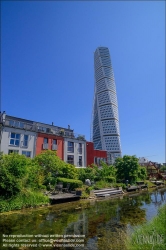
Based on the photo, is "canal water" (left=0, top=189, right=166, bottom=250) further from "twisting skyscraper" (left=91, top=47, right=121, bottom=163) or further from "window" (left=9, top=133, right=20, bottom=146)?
"twisting skyscraper" (left=91, top=47, right=121, bottom=163)

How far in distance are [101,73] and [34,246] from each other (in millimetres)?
144543

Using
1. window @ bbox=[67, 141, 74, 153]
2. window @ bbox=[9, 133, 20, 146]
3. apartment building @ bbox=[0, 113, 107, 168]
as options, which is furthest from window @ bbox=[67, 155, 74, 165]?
window @ bbox=[9, 133, 20, 146]

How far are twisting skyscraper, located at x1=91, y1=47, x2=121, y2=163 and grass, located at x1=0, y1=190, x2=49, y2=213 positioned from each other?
90.6 m

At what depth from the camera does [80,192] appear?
17.7 m

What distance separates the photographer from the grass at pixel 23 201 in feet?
37.4

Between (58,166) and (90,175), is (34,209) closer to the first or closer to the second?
(58,166)

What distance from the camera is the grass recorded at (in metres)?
11.4

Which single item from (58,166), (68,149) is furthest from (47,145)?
(58,166)

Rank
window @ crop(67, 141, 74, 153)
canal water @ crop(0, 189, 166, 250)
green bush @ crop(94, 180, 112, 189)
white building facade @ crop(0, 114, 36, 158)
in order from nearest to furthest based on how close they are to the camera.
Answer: canal water @ crop(0, 189, 166, 250), green bush @ crop(94, 180, 112, 189), white building facade @ crop(0, 114, 36, 158), window @ crop(67, 141, 74, 153)

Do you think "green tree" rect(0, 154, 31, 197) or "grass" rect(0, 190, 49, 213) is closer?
"grass" rect(0, 190, 49, 213)

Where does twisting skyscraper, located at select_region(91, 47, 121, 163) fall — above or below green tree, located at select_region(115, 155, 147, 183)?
above

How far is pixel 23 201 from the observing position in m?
12.6

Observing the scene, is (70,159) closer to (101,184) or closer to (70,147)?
(70,147)

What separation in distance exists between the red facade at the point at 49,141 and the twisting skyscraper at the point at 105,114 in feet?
241
